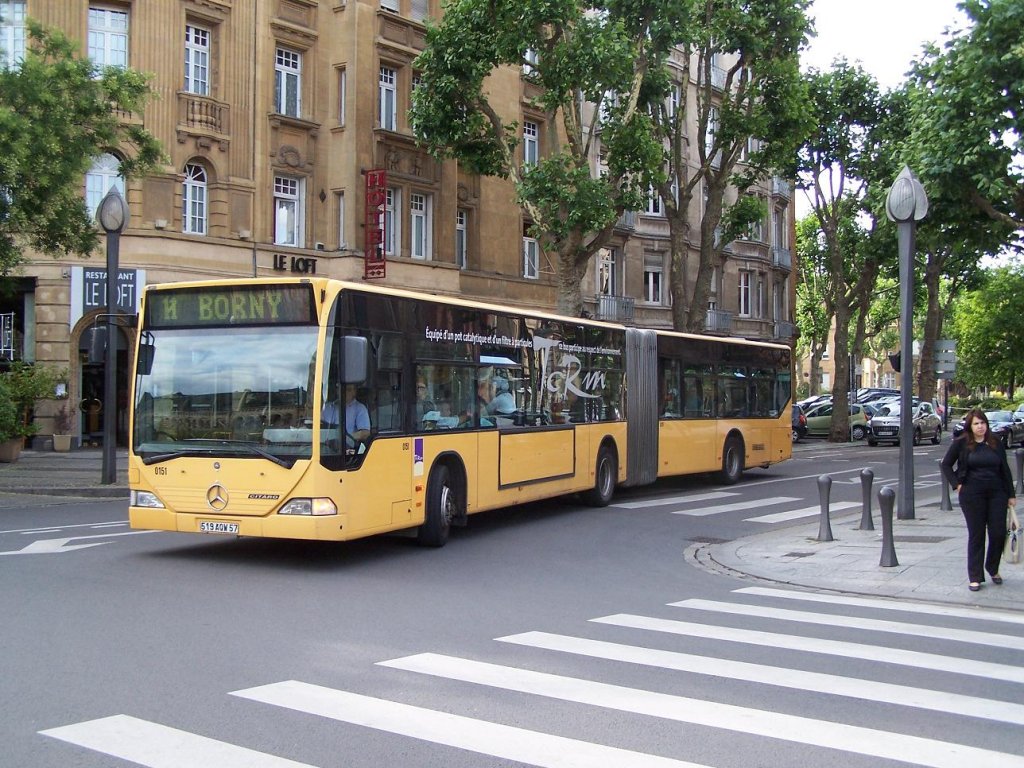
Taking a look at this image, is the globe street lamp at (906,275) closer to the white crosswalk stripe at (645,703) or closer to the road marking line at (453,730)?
the white crosswalk stripe at (645,703)

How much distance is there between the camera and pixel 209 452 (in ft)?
35.0

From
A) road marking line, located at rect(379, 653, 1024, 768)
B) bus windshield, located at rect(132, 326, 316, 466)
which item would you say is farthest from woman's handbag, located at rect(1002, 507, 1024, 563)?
bus windshield, located at rect(132, 326, 316, 466)

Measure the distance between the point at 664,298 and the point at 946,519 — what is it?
2850 centimetres

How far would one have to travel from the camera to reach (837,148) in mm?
36156

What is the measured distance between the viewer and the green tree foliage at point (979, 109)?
1733 cm

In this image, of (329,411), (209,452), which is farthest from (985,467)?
(209,452)

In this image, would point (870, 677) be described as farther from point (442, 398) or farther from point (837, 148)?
point (837, 148)

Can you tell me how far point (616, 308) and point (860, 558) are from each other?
28.4 meters

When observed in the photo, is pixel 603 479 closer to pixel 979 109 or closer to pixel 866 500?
pixel 866 500

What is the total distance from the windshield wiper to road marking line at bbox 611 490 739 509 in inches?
338

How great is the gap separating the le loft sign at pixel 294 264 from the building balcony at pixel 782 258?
28.9m

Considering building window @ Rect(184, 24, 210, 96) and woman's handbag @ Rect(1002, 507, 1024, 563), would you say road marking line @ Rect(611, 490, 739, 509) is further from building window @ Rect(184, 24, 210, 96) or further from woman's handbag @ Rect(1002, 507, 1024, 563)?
building window @ Rect(184, 24, 210, 96)

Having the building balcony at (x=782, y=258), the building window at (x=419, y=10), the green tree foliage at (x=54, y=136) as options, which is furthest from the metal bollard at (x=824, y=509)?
the building balcony at (x=782, y=258)

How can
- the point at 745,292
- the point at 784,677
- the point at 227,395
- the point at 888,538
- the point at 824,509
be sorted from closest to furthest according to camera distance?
the point at 784,677 → the point at 227,395 → the point at 888,538 → the point at 824,509 → the point at 745,292
